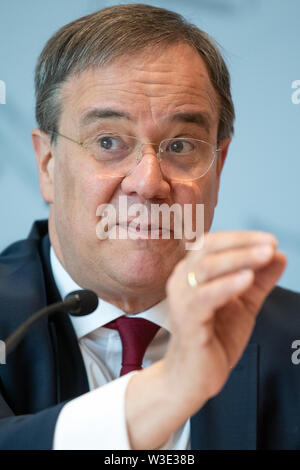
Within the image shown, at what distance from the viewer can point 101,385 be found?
4.85 feet

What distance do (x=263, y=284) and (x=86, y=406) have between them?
1.11ft

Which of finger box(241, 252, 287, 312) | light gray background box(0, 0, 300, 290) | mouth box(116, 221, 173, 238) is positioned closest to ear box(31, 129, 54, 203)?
mouth box(116, 221, 173, 238)

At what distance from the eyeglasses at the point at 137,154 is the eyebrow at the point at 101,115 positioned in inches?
1.4

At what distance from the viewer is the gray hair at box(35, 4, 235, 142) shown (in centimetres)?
148

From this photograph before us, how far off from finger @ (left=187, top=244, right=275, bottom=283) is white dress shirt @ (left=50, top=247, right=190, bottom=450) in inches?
9.8

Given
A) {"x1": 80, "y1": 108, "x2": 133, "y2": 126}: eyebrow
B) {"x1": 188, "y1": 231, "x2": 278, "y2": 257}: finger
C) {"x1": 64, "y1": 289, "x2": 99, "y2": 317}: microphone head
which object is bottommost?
{"x1": 64, "y1": 289, "x2": 99, "y2": 317}: microphone head

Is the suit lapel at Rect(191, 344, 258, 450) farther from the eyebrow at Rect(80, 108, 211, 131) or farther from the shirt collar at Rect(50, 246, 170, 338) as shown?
the eyebrow at Rect(80, 108, 211, 131)

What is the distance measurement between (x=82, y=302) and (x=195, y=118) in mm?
566

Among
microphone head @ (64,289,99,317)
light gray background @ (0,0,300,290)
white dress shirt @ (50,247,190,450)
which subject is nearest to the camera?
white dress shirt @ (50,247,190,450)

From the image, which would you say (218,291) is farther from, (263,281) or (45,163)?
(45,163)

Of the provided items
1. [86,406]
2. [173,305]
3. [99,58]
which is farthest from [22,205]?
[173,305]

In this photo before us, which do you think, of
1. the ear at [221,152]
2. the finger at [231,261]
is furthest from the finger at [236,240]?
the ear at [221,152]

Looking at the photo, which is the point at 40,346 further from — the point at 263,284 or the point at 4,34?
the point at 4,34

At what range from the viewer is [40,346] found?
141 centimetres
